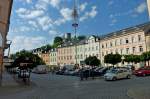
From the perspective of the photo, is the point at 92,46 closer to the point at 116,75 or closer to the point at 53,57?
the point at 53,57

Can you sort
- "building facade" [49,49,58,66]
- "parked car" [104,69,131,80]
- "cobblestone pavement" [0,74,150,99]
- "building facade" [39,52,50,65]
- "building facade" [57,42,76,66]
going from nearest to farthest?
"cobblestone pavement" [0,74,150,99]
"parked car" [104,69,131,80]
"building facade" [57,42,76,66]
"building facade" [49,49,58,66]
"building facade" [39,52,50,65]

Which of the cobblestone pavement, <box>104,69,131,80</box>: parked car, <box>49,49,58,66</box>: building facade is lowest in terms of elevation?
the cobblestone pavement

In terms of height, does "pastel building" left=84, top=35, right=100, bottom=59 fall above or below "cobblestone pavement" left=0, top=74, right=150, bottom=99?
above

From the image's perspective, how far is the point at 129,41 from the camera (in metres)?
79.8

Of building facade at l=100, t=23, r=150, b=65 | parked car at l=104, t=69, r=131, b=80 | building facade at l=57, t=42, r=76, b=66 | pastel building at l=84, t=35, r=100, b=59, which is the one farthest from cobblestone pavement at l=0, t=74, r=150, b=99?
building facade at l=57, t=42, r=76, b=66

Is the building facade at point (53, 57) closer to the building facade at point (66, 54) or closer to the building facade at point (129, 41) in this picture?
the building facade at point (66, 54)

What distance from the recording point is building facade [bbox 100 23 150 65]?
73.6 meters

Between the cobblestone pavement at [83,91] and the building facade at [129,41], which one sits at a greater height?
the building facade at [129,41]

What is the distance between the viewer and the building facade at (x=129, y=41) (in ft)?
242

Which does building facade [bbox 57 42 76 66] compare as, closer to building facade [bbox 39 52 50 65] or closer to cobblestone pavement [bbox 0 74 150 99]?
building facade [bbox 39 52 50 65]

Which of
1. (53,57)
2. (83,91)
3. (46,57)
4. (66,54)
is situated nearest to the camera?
(83,91)

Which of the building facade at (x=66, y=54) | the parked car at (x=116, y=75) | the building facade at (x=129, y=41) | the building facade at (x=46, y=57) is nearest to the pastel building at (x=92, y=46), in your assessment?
the building facade at (x=129, y=41)

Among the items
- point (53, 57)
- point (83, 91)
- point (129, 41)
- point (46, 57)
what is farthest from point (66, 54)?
point (83, 91)

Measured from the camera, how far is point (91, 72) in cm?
4531
